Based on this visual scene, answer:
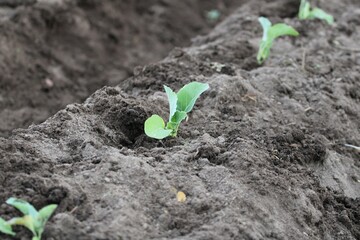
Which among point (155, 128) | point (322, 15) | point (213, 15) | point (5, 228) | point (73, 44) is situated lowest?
Answer: point (5, 228)

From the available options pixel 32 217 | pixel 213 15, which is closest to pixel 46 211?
pixel 32 217

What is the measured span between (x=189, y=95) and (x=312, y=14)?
162 cm

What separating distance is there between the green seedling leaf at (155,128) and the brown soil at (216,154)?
6cm

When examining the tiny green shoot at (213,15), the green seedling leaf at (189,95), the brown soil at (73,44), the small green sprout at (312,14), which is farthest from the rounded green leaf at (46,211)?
the tiny green shoot at (213,15)

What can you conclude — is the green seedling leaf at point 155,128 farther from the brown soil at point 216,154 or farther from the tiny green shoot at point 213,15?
the tiny green shoot at point 213,15

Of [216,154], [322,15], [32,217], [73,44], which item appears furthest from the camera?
[73,44]

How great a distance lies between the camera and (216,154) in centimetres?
239

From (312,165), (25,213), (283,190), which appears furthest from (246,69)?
(25,213)

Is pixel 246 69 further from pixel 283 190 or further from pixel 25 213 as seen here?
pixel 25 213

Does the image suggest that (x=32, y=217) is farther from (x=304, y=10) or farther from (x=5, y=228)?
(x=304, y=10)

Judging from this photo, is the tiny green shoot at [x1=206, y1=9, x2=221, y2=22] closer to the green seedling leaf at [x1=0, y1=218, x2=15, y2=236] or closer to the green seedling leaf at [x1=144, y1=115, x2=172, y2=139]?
the green seedling leaf at [x1=144, y1=115, x2=172, y2=139]

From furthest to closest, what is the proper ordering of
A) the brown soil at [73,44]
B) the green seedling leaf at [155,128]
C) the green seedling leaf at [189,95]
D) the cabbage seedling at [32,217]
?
the brown soil at [73,44]
the green seedling leaf at [189,95]
the green seedling leaf at [155,128]
the cabbage seedling at [32,217]

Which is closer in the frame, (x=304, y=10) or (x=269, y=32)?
(x=269, y=32)

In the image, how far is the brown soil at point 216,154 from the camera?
2.02 meters
